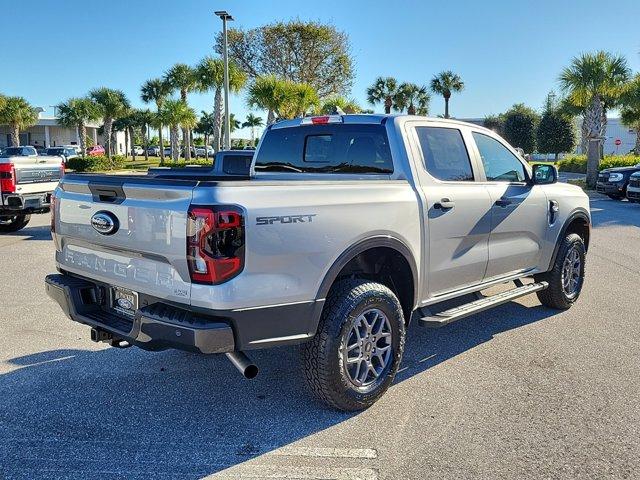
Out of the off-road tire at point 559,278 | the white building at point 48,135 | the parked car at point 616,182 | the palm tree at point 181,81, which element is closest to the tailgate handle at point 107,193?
the off-road tire at point 559,278

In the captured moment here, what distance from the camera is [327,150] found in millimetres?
4637

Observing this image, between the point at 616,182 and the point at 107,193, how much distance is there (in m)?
20.0

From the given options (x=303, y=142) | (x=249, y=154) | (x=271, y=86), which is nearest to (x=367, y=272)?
(x=303, y=142)

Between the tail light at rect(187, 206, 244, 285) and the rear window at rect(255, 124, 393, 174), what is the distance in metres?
1.63

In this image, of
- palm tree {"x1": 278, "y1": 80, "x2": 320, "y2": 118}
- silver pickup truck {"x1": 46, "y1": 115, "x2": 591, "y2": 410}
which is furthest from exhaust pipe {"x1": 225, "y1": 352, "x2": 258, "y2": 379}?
palm tree {"x1": 278, "y1": 80, "x2": 320, "y2": 118}

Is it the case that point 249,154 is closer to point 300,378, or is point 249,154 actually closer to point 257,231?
point 300,378

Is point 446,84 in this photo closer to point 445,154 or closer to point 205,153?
point 205,153

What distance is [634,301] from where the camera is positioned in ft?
21.0

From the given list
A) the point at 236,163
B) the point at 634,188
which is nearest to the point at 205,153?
the point at 634,188

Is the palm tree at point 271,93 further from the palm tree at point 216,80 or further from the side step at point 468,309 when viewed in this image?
the side step at point 468,309

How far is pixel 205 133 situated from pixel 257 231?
115 meters

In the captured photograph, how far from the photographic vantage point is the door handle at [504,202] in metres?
4.79

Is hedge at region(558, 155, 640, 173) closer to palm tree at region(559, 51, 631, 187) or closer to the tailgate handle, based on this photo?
palm tree at region(559, 51, 631, 187)

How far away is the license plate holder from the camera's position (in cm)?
332
